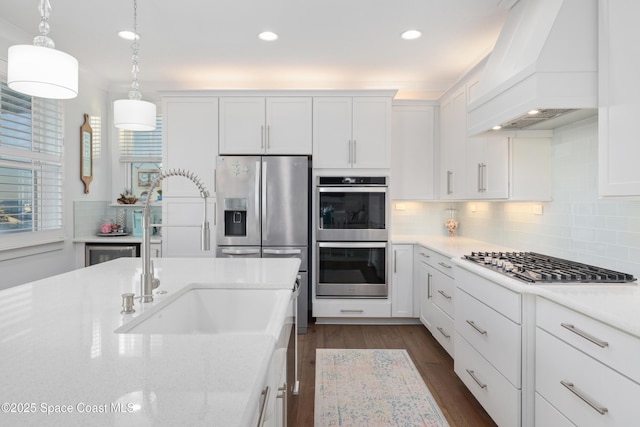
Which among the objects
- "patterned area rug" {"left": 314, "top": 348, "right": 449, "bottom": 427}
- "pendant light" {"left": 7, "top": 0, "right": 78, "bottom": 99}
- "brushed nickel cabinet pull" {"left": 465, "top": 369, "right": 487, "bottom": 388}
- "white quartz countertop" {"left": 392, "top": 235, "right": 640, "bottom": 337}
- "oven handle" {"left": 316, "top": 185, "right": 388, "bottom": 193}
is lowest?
"patterned area rug" {"left": 314, "top": 348, "right": 449, "bottom": 427}

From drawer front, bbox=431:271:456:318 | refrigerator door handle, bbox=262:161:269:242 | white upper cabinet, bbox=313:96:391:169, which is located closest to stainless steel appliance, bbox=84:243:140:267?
refrigerator door handle, bbox=262:161:269:242

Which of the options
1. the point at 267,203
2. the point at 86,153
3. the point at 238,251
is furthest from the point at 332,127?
the point at 86,153

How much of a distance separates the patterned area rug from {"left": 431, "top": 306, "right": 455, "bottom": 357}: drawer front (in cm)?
32

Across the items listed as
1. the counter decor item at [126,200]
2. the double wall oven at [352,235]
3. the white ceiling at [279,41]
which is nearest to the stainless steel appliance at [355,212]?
the double wall oven at [352,235]

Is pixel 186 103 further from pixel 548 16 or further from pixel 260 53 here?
pixel 548 16

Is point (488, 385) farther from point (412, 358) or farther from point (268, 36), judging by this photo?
point (268, 36)

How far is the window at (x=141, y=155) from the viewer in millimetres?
4367

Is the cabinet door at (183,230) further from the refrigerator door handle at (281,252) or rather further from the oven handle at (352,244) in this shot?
the oven handle at (352,244)

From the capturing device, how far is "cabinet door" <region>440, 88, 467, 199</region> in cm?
332

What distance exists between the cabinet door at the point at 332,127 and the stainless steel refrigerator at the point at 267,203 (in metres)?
0.27

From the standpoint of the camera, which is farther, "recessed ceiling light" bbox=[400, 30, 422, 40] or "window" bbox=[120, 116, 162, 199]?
"window" bbox=[120, 116, 162, 199]

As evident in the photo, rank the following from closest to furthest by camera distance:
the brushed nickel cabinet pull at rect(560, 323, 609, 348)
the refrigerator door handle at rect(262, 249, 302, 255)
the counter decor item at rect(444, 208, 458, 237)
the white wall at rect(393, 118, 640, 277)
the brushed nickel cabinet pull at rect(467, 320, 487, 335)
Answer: the brushed nickel cabinet pull at rect(560, 323, 609, 348), the white wall at rect(393, 118, 640, 277), the brushed nickel cabinet pull at rect(467, 320, 487, 335), the refrigerator door handle at rect(262, 249, 302, 255), the counter decor item at rect(444, 208, 458, 237)

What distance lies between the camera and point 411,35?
9.91ft

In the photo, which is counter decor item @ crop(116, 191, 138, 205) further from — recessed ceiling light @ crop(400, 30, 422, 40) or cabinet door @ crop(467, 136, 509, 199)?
cabinet door @ crop(467, 136, 509, 199)
